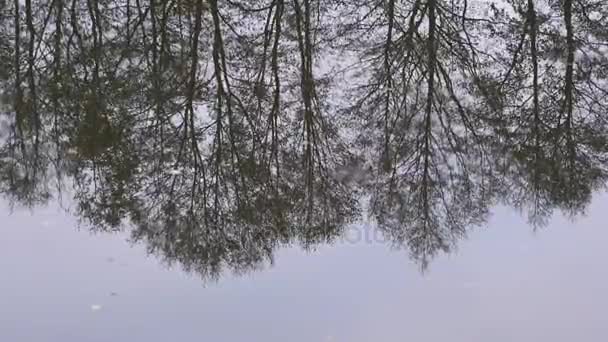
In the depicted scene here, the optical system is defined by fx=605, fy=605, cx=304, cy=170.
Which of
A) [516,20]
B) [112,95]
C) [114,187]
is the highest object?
[516,20]

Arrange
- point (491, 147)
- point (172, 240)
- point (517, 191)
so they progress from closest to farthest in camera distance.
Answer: point (172, 240) → point (517, 191) → point (491, 147)

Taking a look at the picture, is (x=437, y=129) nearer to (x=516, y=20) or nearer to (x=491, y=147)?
(x=491, y=147)

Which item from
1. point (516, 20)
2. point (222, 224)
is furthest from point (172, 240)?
point (516, 20)

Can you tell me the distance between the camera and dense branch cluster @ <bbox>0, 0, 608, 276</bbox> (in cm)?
359

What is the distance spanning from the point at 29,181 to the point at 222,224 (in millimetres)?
1317

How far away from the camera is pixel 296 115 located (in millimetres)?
4254

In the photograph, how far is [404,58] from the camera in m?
4.82

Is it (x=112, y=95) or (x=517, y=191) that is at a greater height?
(x=112, y=95)

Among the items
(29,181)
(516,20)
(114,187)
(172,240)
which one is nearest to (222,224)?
(172,240)

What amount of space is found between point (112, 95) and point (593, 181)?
328 cm

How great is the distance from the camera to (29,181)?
3.80 meters

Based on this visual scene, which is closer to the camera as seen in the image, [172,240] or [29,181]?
[172,240]

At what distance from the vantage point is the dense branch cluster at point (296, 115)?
141 inches

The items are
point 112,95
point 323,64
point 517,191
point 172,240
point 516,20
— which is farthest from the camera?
point 516,20
